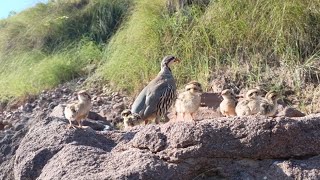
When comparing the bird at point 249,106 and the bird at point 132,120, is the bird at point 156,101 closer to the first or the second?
the bird at point 132,120

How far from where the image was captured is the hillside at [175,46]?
9961mm

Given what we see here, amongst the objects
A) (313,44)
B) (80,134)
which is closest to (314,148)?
(80,134)

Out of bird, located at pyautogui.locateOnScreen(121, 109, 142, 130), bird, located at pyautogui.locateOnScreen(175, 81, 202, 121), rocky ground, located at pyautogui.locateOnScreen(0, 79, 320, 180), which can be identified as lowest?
bird, located at pyautogui.locateOnScreen(121, 109, 142, 130)

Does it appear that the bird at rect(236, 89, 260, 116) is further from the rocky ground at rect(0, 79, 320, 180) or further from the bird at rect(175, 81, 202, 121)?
the rocky ground at rect(0, 79, 320, 180)

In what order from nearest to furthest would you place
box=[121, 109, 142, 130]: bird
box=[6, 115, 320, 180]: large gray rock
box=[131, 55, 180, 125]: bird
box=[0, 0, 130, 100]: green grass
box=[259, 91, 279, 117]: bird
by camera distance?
box=[6, 115, 320, 180]: large gray rock < box=[259, 91, 279, 117]: bird < box=[121, 109, 142, 130]: bird < box=[131, 55, 180, 125]: bird < box=[0, 0, 130, 100]: green grass

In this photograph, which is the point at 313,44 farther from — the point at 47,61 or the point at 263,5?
the point at 47,61

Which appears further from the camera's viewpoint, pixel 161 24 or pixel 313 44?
pixel 161 24

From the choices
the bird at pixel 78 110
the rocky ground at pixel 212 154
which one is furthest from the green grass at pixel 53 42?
the rocky ground at pixel 212 154

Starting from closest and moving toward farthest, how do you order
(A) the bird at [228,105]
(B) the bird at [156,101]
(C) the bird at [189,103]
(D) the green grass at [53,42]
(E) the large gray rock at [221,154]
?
1. (E) the large gray rock at [221,154]
2. (C) the bird at [189,103]
3. (A) the bird at [228,105]
4. (B) the bird at [156,101]
5. (D) the green grass at [53,42]

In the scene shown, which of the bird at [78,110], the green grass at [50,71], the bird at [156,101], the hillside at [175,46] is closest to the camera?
the bird at [78,110]

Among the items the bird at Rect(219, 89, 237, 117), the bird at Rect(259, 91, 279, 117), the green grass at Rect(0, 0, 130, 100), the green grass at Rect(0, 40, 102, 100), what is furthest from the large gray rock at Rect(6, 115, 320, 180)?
the green grass at Rect(0, 40, 102, 100)

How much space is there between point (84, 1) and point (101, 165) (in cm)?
1253

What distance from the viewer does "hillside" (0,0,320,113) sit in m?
9.96

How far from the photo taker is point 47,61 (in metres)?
14.5
